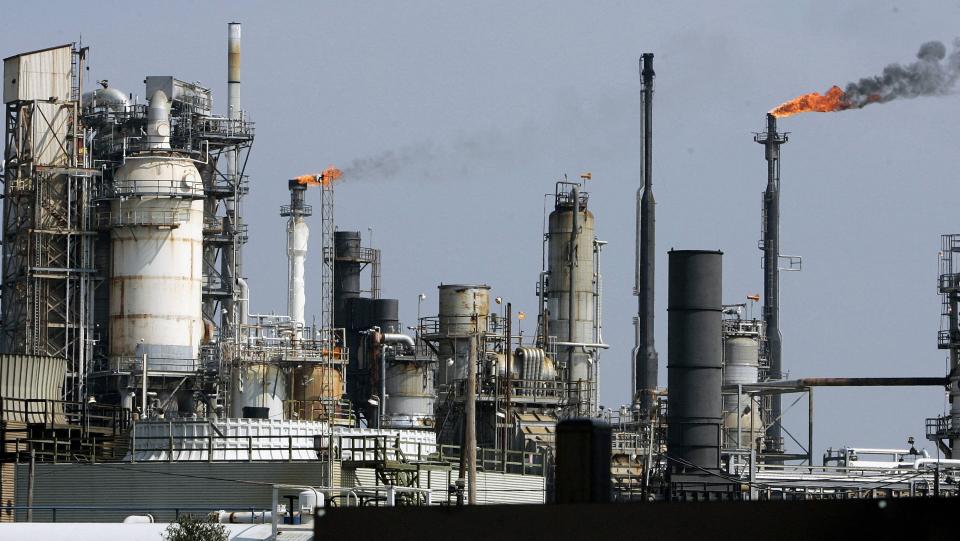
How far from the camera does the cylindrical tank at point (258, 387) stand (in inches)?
2825

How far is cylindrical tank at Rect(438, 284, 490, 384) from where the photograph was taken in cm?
8262

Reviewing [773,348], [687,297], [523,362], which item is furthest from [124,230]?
[773,348]

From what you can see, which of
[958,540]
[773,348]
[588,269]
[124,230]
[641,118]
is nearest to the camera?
[958,540]

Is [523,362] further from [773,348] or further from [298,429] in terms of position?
[773,348]

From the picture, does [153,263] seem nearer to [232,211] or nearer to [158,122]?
[158,122]

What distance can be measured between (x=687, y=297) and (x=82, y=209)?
31340 millimetres

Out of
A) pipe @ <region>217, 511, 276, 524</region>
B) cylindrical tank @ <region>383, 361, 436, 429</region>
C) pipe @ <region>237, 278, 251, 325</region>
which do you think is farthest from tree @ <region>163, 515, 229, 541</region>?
cylindrical tank @ <region>383, 361, 436, 429</region>

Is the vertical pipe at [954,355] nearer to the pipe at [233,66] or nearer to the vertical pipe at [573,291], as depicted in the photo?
the vertical pipe at [573,291]

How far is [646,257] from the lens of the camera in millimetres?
95312

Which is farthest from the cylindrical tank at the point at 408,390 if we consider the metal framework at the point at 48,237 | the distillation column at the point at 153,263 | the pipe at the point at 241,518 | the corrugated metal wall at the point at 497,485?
the pipe at the point at 241,518

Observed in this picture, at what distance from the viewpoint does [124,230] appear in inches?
2916

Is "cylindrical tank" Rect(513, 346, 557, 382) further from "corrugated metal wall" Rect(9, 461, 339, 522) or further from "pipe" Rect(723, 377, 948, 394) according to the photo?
"corrugated metal wall" Rect(9, 461, 339, 522)

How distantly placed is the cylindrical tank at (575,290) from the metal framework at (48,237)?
873 inches

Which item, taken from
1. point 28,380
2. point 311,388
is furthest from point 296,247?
point 28,380
